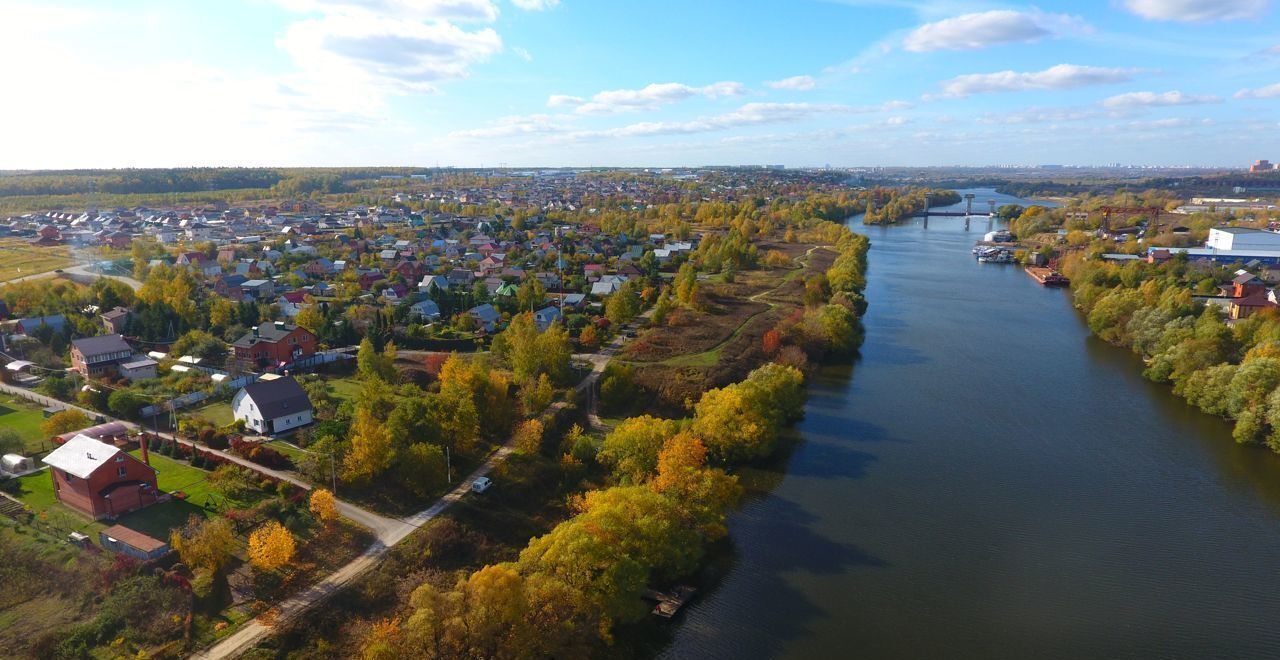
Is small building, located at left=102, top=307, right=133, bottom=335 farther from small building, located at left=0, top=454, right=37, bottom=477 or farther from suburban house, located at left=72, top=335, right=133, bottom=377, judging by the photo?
small building, located at left=0, top=454, right=37, bottom=477

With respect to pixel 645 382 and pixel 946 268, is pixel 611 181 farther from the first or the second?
pixel 645 382

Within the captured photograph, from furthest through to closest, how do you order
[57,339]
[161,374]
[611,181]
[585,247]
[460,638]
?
[611,181], [585,247], [57,339], [161,374], [460,638]

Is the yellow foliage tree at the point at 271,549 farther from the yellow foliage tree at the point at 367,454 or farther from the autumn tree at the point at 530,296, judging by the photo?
the autumn tree at the point at 530,296

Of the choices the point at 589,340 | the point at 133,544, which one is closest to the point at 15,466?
the point at 133,544

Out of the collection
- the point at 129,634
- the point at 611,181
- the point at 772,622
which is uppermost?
the point at 611,181

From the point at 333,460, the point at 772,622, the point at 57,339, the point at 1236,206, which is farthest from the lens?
the point at 1236,206

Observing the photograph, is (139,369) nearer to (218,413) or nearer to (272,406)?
(218,413)

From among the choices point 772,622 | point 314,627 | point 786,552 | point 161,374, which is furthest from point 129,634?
point 161,374

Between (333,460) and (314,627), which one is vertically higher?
(333,460)

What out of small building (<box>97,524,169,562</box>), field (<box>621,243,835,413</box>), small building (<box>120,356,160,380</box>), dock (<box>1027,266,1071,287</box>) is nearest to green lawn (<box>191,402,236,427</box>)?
small building (<box>120,356,160,380</box>)
